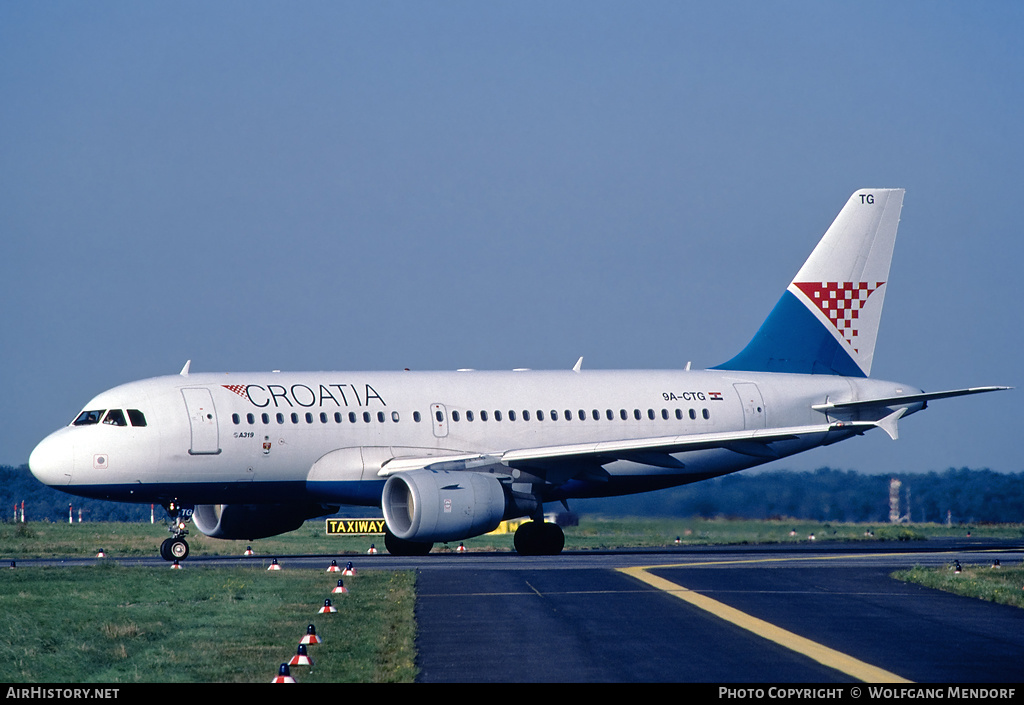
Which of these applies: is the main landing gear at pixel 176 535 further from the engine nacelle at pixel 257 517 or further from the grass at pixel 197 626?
the grass at pixel 197 626

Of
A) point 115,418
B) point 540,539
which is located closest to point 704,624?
point 540,539

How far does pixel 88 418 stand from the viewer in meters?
31.6

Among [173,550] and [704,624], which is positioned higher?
[173,550]

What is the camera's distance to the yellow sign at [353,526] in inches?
2023

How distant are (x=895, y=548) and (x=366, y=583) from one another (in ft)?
59.3

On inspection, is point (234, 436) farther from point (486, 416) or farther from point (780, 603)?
point (780, 603)

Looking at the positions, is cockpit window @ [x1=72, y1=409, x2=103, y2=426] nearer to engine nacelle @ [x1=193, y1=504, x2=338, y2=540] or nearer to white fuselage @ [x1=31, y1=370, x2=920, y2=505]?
white fuselage @ [x1=31, y1=370, x2=920, y2=505]

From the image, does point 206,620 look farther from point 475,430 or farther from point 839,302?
point 839,302

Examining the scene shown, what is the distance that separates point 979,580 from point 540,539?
12.8m

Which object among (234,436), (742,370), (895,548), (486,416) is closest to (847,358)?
(742,370)

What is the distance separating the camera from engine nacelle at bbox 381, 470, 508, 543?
3020 cm

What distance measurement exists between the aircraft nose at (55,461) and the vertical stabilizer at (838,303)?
60.3ft

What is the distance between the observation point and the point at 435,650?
15133 mm

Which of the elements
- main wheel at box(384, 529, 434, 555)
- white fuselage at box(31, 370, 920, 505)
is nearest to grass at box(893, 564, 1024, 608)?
white fuselage at box(31, 370, 920, 505)
